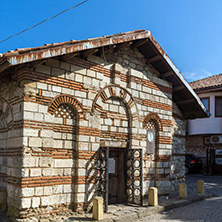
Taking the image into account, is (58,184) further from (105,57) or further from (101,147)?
(105,57)

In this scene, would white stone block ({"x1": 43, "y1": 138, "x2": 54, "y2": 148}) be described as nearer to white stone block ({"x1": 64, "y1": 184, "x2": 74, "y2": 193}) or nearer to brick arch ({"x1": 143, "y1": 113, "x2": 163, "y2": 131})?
white stone block ({"x1": 64, "y1": 184, "x2": 74, "y2": 193})

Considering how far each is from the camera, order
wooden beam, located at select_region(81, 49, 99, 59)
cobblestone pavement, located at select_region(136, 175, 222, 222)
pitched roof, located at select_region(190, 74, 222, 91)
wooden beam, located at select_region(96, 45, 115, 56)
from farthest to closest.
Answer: pitched roof, located at select_region(190, 74, 222, 91) → wooden beam, located at select_region(96, 45, 115, 56) → wooden beam, located at select_region(81, 49, 99, 59) → cobblestone pavement, located at select_region(136, 175, 222, 222)

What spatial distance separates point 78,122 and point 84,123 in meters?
0.19

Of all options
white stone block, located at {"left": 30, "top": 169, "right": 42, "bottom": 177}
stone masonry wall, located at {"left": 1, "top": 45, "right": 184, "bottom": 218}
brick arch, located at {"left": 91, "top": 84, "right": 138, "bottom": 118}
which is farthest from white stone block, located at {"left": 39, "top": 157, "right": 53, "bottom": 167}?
brick arch, located at {"left": 91, "top": 84, "right": 138, "bottom": 118}

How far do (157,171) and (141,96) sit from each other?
2.90 m

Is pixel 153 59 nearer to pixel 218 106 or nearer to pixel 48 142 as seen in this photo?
pixel 48 142

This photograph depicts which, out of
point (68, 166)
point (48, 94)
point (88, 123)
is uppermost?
point (48, 94)

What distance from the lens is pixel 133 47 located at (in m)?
9.40

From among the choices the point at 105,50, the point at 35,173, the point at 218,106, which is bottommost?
the point at 35,173

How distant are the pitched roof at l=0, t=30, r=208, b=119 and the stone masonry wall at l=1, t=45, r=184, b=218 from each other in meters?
0.34

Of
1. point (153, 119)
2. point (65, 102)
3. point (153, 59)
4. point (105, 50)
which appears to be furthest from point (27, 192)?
point (153, 59)

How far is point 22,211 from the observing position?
632cm

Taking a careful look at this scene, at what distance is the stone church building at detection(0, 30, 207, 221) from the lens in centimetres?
658

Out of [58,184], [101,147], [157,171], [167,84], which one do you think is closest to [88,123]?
[101,147]
